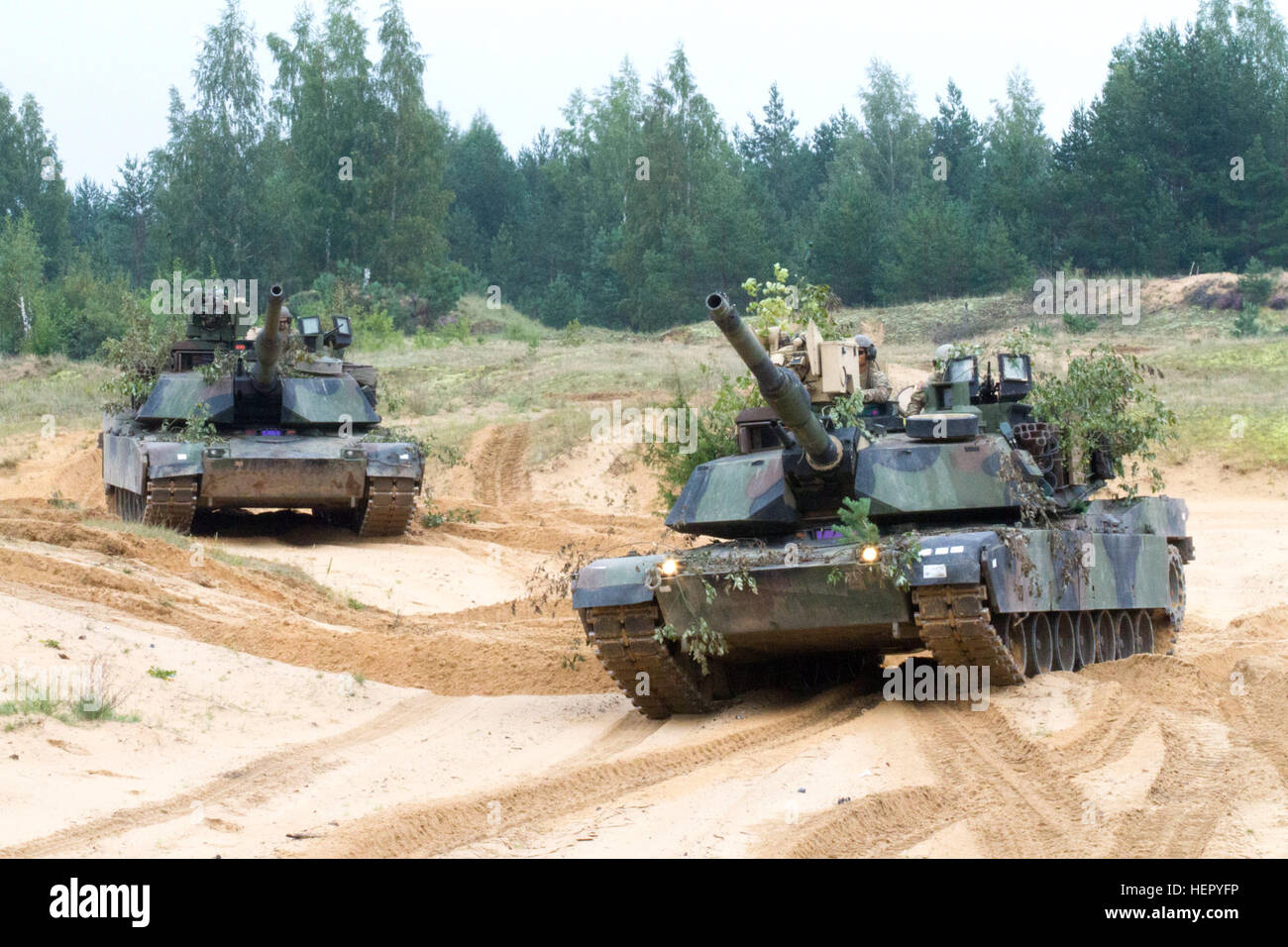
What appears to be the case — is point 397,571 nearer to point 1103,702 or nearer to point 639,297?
point 1103,702

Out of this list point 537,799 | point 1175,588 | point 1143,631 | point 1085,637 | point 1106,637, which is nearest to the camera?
point 537,799

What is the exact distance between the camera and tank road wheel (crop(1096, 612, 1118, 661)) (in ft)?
43.1

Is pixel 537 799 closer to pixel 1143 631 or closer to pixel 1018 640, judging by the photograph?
pixel 1018 640

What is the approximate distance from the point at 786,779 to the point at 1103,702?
110 inches

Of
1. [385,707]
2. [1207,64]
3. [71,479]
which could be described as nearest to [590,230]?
[1207,64]

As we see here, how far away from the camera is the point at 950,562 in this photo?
392 inches

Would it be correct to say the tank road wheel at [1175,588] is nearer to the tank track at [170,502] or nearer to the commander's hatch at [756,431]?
the commander's hatch at [756,431]

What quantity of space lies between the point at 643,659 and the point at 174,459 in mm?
10333

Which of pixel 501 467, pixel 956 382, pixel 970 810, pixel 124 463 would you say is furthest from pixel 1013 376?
pixel 501 467

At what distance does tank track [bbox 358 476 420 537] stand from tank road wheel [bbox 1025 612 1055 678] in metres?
10.4

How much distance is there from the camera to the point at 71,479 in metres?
29.0

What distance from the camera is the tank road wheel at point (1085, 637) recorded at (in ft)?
41.8

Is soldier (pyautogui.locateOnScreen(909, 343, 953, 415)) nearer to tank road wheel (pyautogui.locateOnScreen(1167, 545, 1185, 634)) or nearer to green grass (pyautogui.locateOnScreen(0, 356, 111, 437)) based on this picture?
tank road wheel (pyautogui.locateOnScreen(1167, 545, 1185, 634))

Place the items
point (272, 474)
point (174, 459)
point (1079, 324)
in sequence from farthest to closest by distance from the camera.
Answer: point (1079, 324) → point (272, 474) → point (174, 459)
